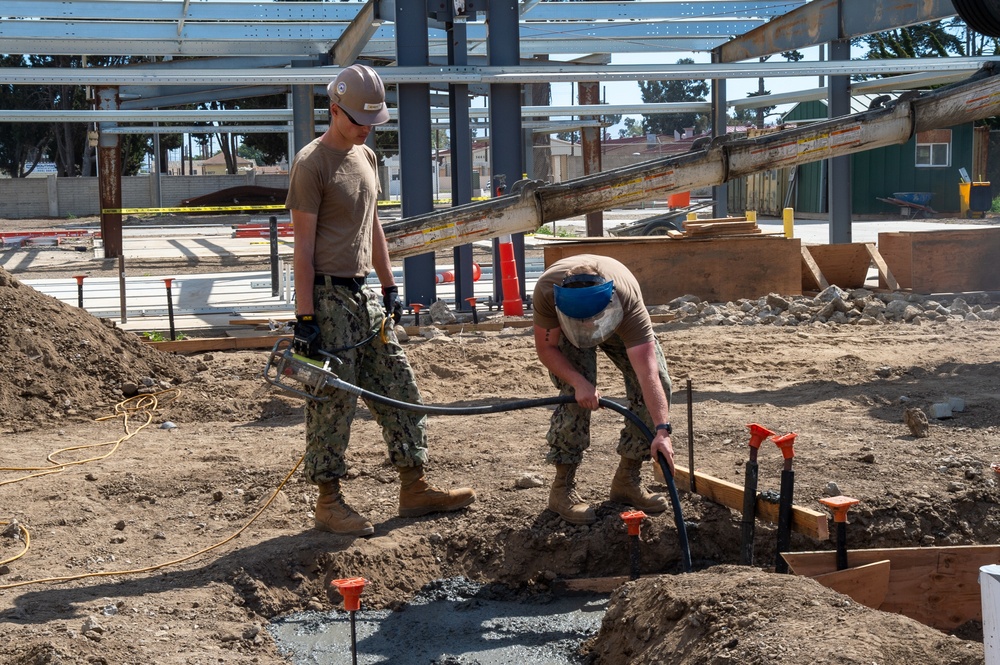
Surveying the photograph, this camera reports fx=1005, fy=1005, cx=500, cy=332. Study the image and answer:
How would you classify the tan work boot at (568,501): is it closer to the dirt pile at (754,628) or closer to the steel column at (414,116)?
the dirt pile at (754,628)

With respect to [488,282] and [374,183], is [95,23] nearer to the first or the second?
[488,282]

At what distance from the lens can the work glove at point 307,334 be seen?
4227 millimetres

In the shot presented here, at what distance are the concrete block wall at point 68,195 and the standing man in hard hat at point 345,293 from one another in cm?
3307

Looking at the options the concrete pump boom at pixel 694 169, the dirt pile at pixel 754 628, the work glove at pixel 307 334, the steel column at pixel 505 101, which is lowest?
the dirt pile at pixel 754 628

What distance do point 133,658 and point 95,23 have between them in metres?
9.80

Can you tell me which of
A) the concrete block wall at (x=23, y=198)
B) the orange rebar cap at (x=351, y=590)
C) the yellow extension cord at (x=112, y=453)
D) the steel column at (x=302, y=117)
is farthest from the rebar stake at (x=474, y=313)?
the concrete block wall at (x=23, y=198)

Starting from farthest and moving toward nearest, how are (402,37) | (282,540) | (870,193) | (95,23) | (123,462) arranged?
(870,193)
(95,23)
(402,37)
(123,462)
(282,540)

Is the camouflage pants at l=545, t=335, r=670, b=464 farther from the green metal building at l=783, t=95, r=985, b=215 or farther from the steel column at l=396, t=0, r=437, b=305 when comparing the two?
the green metal building at l=783, t=95, r=985, b=215

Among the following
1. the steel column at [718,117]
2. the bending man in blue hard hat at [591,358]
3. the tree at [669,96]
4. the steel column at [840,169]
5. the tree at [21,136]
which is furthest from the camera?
the tree at [669,96]

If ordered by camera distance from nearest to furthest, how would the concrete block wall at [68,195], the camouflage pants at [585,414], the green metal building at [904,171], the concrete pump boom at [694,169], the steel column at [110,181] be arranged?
the camouflage pants at [585,414] < the concrete pump boom at [694,169] < the steel column at [110,181] < the green metal building at [904,171] < the concrete block wall at [68,195]

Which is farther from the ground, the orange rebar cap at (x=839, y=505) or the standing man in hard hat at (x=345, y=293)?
the standing man in hard hat at (x=345, y=293)

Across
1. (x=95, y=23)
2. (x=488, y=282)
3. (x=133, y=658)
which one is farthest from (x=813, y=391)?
(x=95, y=23)

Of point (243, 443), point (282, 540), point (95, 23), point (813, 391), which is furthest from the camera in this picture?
point (95, 23)

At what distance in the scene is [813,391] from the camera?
705 cm
